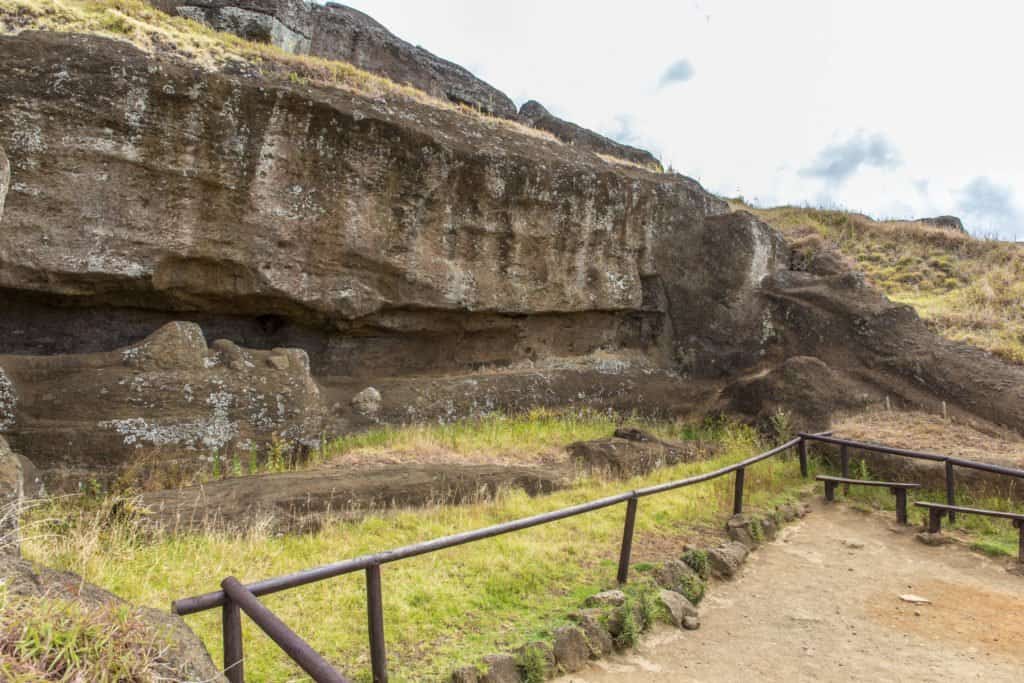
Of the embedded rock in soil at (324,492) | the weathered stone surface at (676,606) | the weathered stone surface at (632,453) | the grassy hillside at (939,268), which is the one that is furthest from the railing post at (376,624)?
the grassy hillside at (939,268)

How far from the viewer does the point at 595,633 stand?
4.83 m

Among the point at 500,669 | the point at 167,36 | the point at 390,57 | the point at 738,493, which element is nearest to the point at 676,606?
the point at 500,669

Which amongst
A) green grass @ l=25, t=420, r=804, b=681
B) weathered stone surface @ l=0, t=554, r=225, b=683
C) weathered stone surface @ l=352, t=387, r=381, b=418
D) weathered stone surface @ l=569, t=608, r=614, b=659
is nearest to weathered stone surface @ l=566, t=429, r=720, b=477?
green grass @ l=25, t=420, r=804, b=681

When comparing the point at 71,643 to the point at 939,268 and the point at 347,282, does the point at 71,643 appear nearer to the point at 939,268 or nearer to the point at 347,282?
the point at 347,282

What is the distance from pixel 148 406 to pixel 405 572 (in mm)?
5148

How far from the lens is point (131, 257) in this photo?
1034cm

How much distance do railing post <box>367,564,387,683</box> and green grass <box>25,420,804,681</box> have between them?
22 centimetres

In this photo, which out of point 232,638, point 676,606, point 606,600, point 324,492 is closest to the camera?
point 232,638

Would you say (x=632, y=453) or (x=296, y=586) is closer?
(x=296, y=586)

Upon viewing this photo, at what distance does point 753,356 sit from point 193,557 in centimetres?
1397

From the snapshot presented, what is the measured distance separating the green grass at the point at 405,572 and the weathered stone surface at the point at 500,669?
0.39 feet

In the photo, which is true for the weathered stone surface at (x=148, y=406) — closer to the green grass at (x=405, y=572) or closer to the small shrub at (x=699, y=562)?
the green grass at (x=405, y=572)

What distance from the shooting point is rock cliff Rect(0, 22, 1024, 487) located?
9492 millimetres

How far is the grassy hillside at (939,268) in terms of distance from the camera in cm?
1661
